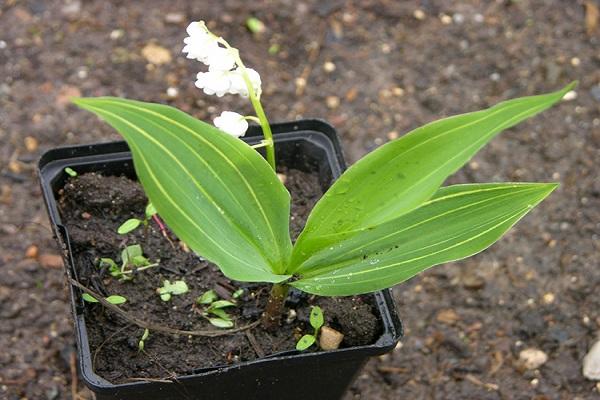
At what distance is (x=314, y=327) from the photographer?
1.20 metres

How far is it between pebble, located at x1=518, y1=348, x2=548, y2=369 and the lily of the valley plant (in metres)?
0.68

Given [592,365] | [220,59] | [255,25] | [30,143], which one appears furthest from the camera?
[255,25]

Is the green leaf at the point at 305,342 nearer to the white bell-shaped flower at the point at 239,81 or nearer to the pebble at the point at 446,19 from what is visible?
the white bell-shaped flower at the point at 239,81

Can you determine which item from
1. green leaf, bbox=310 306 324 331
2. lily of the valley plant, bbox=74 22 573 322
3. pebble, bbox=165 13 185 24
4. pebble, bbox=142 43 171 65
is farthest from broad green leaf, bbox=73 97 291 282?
pebble, bbox=165 13 185 24

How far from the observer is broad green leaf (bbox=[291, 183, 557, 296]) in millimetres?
1019

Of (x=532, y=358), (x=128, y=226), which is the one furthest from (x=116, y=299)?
(x=532, y=358)

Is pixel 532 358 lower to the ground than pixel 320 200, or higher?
lower

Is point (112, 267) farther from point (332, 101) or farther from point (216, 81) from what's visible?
point (332, 101)

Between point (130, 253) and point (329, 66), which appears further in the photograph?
point (329, 66)

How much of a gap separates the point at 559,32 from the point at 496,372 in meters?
1.04

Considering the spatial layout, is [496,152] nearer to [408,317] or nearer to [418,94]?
[418,94]

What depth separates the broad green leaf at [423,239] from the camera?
102 cm

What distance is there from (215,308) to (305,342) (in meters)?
0.16

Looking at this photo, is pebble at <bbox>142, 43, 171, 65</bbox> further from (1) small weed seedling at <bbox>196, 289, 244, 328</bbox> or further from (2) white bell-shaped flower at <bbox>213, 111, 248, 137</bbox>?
(2) white bell-shaped flower at <bbox>213, 111, 248, 137</bbox>
